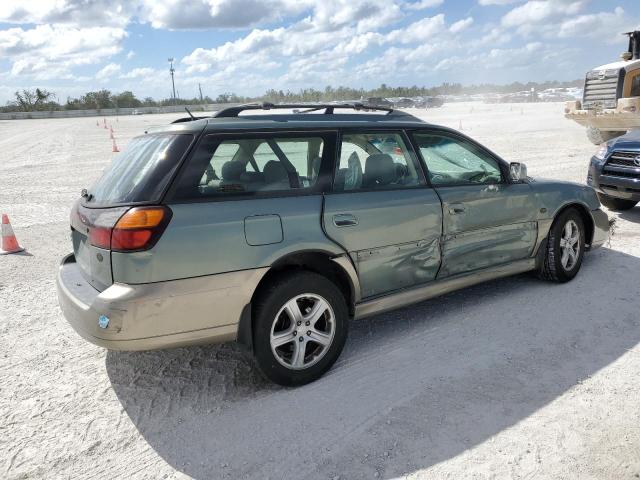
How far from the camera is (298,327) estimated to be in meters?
3.28

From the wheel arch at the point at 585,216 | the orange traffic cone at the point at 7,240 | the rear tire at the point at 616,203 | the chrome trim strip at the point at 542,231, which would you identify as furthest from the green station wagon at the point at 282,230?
the rear tire at the point at 616,203

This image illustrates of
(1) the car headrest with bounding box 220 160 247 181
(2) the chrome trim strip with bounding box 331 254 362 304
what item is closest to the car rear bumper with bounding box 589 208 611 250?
(2) the chrome trim strip with bounding box 331 254 362 304

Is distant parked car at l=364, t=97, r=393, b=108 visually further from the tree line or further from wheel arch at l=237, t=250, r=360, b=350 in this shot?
the tree line

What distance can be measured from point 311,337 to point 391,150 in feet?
5.08

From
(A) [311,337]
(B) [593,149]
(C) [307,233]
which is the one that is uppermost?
(C) [307,233]

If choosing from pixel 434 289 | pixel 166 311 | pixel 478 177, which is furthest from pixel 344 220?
pixel 478 177

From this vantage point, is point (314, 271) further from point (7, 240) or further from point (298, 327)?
point (7, 240)

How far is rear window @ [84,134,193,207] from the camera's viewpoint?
117 inches

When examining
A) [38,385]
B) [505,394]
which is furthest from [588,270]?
[38,385]

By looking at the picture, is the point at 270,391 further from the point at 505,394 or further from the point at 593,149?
the point at 593,149

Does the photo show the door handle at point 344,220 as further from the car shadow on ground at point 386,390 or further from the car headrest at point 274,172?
the car shadow on ground at point 386,390

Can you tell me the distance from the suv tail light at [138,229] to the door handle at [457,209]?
2.16 m

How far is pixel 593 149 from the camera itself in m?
15.1

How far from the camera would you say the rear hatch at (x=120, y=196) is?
115 inches
